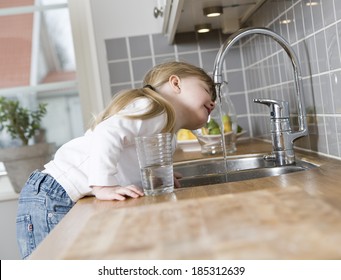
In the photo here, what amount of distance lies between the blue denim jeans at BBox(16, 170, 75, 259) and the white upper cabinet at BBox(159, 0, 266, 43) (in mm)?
587

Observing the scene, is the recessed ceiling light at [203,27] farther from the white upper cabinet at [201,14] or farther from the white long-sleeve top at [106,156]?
the white long-sleeve top at [106,156]

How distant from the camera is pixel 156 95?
4.81 feet

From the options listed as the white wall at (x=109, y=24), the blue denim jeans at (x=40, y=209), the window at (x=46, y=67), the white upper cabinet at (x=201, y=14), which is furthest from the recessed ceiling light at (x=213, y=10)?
the window at (x=46, y=67)

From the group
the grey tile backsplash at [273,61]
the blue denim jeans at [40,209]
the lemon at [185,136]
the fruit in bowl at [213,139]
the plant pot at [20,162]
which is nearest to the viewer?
the grey tile backsplash at [273,61]

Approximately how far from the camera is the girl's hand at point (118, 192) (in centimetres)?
121

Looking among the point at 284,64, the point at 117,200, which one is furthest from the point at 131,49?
the point at 117,200

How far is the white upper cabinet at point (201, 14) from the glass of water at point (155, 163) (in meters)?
0.52

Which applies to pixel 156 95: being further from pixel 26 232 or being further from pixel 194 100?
pixel 26 232

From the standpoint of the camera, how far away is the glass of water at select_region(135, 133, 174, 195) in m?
1.22

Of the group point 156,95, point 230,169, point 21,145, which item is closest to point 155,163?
point 156,95

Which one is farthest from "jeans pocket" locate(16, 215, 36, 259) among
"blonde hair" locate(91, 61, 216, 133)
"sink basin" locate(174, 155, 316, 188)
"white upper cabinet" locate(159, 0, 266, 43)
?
"white upper cabinet" locate(159, 0, 266, 43)

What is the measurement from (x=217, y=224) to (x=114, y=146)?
540 millimetres

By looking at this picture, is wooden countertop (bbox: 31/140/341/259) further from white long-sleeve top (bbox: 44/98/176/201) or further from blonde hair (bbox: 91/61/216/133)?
blonde hair (bbox: 91/61/216/133)
